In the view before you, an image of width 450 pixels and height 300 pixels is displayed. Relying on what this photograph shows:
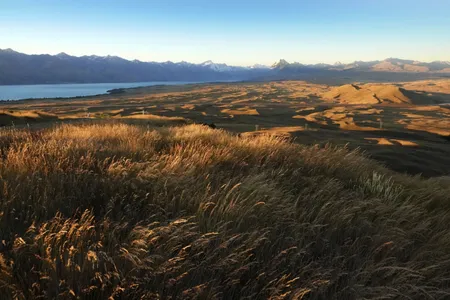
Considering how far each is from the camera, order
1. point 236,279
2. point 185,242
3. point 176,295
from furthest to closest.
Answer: point 185,242 → point 236,279 → point 176,295

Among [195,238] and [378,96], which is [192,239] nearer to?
[195,238]

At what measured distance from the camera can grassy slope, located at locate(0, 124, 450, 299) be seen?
7.10ft

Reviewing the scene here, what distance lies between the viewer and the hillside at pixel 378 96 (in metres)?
127

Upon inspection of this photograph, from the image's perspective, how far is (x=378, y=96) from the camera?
13575 centimetres

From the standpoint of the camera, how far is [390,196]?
483 centimetres

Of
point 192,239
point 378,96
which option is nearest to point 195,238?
point 192,239

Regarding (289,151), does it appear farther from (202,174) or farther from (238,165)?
(202,174)

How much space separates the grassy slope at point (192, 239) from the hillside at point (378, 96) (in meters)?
136

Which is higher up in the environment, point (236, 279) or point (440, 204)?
point (236, 279)

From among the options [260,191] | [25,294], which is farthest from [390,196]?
[25,294]

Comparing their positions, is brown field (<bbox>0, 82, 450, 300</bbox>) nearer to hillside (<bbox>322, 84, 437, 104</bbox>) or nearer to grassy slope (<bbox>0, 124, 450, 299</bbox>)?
grassy slope (<bbox>0, 124, 450, 299</bbox>)

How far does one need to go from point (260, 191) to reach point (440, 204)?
12.8 feet

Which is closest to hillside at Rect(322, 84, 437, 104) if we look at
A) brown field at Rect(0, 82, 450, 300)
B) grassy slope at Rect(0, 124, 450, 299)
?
brown field at Rect(0, 82, 450, 300)

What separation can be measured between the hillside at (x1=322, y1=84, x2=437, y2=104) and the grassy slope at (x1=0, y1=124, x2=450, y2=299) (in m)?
136
